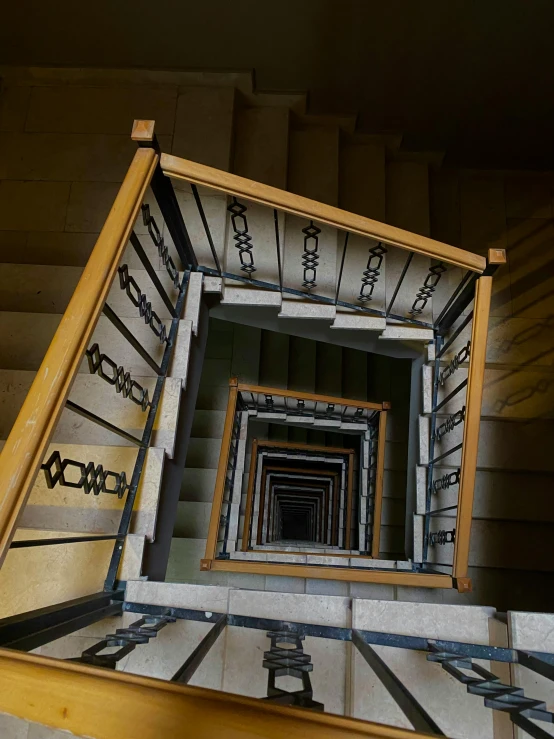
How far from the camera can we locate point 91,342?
2760mm

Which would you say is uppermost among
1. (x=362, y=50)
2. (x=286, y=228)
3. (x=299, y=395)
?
(x=362, y=50)

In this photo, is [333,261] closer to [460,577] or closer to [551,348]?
[551,348]

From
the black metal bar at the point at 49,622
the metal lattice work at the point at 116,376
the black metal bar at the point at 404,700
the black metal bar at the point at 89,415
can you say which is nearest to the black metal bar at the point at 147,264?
the metal lattice work at the point at 116,376

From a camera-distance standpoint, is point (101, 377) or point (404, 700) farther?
point (101, 377)

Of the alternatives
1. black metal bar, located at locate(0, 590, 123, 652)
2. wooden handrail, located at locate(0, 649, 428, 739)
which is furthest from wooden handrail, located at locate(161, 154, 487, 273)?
wooden handrail, located at locate(0, 649, 428, 739)

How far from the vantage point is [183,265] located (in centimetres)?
279

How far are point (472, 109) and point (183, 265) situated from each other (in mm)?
3133

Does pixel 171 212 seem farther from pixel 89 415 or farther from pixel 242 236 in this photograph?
pixel 89 415

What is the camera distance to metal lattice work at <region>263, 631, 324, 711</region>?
3.25 ft

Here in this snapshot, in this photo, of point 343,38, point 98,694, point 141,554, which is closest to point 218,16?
point 343,38

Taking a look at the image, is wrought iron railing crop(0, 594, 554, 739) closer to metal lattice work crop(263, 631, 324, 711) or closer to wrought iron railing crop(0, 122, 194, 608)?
metal lattice work crop(263, 631, 324, 711)

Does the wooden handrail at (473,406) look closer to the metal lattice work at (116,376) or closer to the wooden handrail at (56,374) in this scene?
the metal lattice work at (116,376)

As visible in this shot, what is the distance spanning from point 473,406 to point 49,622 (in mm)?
1925

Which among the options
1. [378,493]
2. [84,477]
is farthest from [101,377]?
[378,493]
